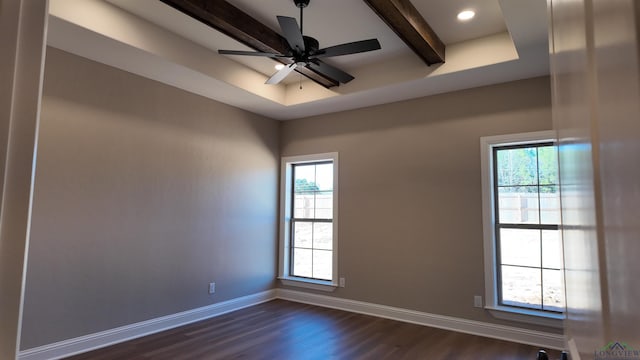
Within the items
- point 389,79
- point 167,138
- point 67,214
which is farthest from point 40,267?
point 389,79

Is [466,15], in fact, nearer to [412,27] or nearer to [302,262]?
[412,27]

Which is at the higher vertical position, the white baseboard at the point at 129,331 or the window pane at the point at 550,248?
the window pane at the point at 550,248

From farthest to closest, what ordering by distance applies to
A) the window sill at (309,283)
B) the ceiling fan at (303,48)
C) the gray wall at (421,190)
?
the window sill at (309,283), the gray wall at (421,190), the ceiling fan at (303,48)

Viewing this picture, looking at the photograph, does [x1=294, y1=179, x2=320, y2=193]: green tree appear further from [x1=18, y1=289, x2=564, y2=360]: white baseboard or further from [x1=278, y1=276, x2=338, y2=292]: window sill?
[x1=18, y1=289, x2=564, y2=360]: white baseboard

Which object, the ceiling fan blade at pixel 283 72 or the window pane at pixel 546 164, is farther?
the window pane at pixel 546 164

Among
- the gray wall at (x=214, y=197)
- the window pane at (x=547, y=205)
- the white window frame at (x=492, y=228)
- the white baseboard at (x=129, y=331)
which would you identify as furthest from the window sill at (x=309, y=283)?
the window pane at (x=547, y=205)

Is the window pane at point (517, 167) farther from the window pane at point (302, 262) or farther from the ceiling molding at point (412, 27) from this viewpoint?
the window pane at point (302, 262)

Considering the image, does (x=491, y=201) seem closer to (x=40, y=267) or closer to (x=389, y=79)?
(x=389, y=79)

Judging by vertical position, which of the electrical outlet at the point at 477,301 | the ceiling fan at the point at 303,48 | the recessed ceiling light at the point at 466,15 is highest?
the recessed ceiling light at the point at 466,15

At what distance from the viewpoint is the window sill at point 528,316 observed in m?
3.61

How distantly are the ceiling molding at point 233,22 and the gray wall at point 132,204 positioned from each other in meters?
1.30

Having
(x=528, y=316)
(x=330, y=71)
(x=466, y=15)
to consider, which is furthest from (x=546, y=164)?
(x=330, y=71)

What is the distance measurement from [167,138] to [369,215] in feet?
8.76

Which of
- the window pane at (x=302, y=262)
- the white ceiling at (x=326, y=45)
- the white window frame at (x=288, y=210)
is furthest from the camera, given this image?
the window pane at (x=302, y=262)
